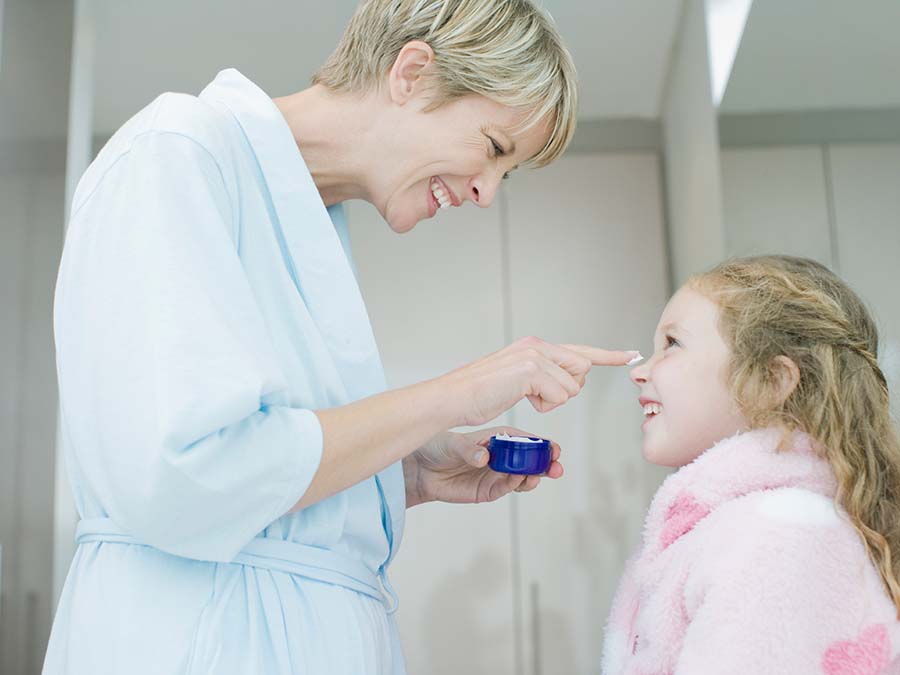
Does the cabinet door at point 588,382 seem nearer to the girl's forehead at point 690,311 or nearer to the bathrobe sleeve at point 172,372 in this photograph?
the girl's forehead at point 690,311

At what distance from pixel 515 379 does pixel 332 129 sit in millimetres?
361

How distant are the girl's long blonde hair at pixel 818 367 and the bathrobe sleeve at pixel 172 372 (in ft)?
1.84

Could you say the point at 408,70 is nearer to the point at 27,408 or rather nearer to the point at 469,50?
the point at 469,50

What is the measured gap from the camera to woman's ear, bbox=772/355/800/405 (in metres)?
1.15

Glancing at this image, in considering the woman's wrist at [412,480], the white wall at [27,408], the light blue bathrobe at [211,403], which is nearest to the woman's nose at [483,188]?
the light blue bathrobe at [211,403]

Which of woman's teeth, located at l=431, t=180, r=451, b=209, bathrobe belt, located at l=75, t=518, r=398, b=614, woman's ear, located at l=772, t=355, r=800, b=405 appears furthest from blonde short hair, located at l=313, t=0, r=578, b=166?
bathrobe belt, located at l=75, t=518, r=398, b=614

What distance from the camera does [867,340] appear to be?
1.23 metres

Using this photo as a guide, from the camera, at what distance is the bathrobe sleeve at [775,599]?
92cm

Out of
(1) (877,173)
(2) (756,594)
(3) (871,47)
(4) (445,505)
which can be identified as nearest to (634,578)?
(2) (756,594)

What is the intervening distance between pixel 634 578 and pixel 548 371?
32 cm

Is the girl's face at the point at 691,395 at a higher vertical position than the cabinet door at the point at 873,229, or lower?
lower

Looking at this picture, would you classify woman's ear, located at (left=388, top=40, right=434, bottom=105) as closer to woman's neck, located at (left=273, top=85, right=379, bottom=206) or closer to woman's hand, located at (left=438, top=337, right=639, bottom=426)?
woman's neck, located at (left=273, top=85, right=379, bottom=206)

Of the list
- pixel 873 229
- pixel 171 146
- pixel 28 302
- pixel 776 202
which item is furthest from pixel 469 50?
pixel 28 302

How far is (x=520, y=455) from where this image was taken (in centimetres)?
117
